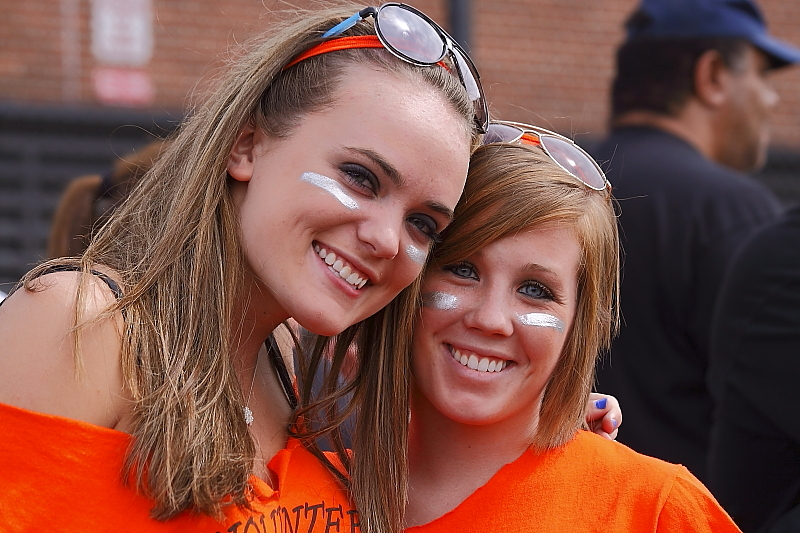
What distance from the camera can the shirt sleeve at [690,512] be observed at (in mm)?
1985

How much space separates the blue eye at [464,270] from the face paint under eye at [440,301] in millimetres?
56

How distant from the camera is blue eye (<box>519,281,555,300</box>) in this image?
216cm

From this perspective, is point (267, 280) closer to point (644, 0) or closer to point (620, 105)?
point (620, 105)

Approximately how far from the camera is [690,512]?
2.00m

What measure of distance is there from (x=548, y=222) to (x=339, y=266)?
51cm

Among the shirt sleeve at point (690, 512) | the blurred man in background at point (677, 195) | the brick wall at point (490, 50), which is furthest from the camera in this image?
the brick wall at point (490, 50)

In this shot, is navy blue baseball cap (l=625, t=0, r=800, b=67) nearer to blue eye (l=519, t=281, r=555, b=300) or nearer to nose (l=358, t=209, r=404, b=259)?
blue eye (l=519, t=281, r=555, b=300)

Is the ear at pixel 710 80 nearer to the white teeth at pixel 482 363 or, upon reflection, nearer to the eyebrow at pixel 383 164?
the white teeth at pixel 482 363

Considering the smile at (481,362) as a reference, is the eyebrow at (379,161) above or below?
above

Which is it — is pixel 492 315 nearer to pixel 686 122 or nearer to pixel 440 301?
pixel 440 301

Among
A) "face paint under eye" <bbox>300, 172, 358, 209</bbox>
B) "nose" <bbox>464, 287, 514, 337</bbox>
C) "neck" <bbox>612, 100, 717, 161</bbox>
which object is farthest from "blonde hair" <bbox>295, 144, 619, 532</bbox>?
"neck" <bbox>612, 100, 717, 161</bbox>

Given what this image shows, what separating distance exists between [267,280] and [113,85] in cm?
630

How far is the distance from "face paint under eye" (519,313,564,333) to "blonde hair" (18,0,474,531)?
43cm

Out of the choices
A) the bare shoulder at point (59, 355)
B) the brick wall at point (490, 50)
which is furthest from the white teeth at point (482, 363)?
the brick wall at point (490, 50)
